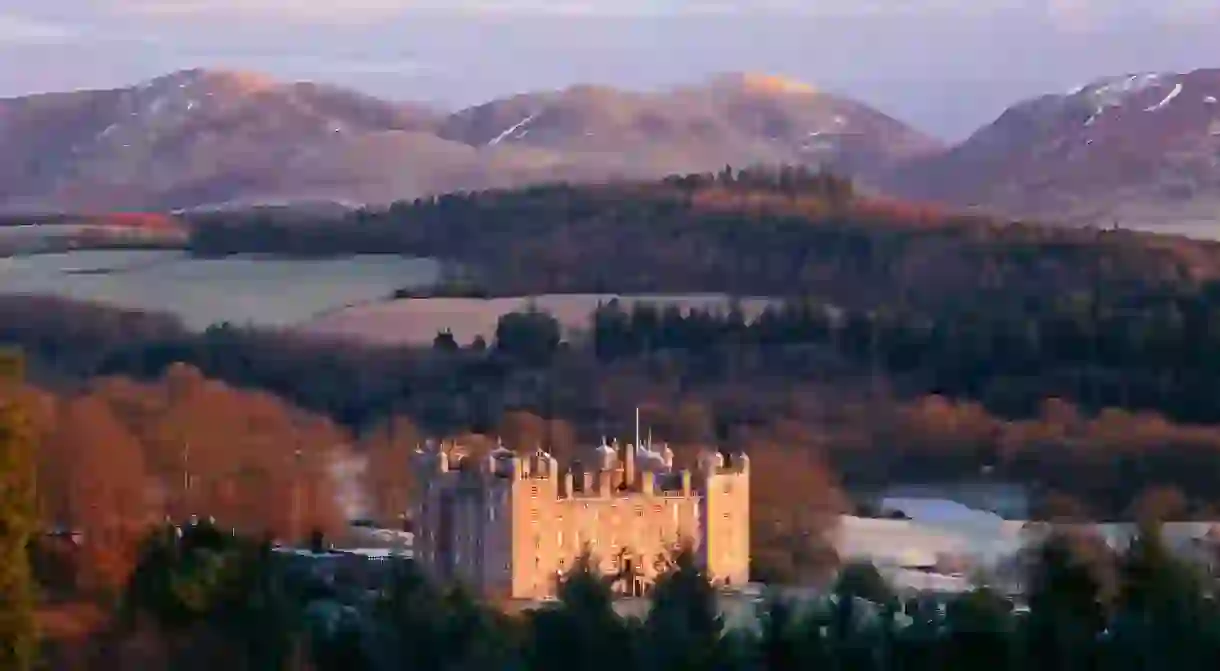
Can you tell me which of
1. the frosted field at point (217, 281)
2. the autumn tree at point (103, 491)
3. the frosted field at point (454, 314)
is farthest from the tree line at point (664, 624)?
the frosted field at point (217, 281)

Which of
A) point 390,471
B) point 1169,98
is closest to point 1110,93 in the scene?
point 1169,98

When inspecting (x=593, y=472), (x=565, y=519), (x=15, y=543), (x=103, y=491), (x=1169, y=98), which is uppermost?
(x=1169, y=98)

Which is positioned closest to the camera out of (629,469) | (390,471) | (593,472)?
(593,472)

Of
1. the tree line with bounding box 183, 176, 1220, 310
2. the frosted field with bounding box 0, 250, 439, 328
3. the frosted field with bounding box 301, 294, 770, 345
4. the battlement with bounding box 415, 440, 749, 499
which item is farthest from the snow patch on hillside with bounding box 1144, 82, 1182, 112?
the battlement with bounding box 415, 440, 749, 499

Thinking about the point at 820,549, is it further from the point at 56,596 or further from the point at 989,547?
the point at 56,596

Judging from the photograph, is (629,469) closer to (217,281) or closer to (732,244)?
(732,244)

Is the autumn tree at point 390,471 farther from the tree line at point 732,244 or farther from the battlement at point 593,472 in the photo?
the tree line at point 732,244
